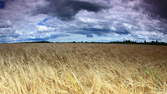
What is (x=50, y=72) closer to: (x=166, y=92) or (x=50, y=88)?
(x=50, y=88)

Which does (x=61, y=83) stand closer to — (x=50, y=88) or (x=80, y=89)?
(x=50, y=88)

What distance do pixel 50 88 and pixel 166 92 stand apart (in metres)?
Answer: 1.18

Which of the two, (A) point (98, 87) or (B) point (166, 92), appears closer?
(B) point (166, 92)

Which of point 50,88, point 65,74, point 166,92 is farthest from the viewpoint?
point 65,74

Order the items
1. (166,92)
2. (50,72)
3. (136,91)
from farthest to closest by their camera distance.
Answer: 1. (50,72)
2. (136,91)
3. (166,92)

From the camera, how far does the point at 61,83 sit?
9.90 feet

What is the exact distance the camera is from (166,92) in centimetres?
247

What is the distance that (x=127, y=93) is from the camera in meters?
2.60

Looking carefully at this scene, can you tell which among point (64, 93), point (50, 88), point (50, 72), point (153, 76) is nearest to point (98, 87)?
point (64, 93)

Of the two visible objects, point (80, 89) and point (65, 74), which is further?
point (65, 74)

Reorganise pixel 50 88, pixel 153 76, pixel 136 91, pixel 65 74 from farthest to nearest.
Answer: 1. pixel 153 76
2. pixel 65 74
3. pixel 50 88
4. pixel 136 91

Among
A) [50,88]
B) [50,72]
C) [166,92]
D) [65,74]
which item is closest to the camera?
[166,92]

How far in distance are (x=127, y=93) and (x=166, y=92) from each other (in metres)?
0.36

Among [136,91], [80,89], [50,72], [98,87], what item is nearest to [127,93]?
[136,91]
